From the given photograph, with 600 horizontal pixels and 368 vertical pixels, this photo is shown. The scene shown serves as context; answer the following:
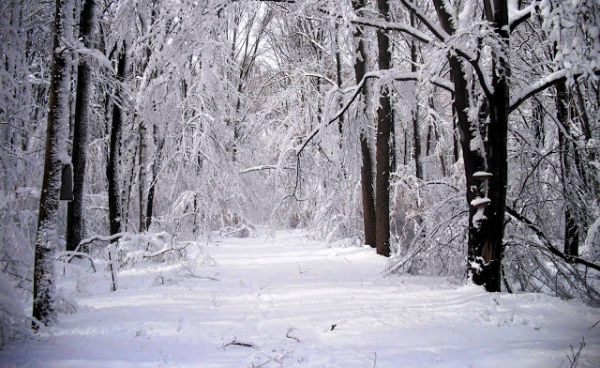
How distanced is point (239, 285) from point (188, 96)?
829 centimetres

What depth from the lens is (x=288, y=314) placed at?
4820 mm

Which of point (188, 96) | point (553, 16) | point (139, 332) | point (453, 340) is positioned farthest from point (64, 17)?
point (188, 96)

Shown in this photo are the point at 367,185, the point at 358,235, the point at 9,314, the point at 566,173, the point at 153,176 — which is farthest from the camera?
the point at 153,176

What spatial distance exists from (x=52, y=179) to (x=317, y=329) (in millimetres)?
3565

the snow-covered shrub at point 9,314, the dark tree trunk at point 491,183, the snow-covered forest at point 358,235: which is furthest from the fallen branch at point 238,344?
the dark tree trunk at point 491,183

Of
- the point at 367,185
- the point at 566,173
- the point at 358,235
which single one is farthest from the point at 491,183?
the point at 358,235

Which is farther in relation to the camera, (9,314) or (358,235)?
(358,235)

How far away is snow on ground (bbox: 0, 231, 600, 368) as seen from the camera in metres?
3.38

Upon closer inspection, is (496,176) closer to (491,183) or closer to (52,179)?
(491,183)

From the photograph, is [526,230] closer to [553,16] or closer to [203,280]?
[553,16]

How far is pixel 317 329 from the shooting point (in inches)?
164

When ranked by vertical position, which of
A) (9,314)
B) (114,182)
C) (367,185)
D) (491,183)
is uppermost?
(114,182)

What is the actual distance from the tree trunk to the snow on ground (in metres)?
0.39

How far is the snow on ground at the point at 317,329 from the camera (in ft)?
11.1
